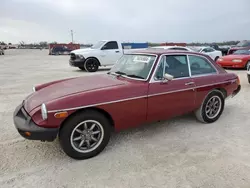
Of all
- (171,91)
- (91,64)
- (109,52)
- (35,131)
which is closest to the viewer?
(35,131)

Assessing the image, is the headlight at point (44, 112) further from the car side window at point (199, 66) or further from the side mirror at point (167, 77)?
the car side window at point (199, 66)

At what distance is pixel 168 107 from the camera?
3631 millimetres

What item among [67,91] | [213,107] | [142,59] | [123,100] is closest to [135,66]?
[142,59]

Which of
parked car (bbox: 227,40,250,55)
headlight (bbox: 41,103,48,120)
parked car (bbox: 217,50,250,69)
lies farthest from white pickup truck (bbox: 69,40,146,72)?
parked car (bbox: 227,40,250,55)

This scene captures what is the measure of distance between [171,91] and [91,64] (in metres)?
8.89

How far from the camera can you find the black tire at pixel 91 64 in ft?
38.4

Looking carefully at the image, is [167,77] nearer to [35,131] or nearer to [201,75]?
[201,75]

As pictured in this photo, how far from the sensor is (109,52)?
39.8 feet

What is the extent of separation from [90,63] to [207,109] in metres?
8.66

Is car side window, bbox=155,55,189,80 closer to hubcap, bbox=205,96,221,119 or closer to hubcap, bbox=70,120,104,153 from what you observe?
hubcap, bbox=205,96,221,119

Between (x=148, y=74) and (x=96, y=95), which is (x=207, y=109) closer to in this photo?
(x=148, y=74)

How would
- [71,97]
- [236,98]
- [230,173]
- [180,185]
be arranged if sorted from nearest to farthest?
[180,185]
[230,173]
[71,97]
[236,98]

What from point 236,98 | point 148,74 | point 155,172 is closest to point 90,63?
point 236,98

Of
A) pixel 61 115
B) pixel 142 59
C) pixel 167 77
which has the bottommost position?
pixel 61 115
